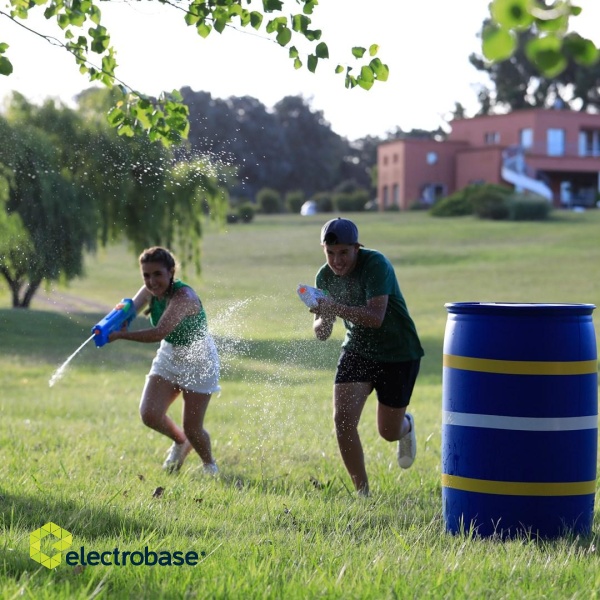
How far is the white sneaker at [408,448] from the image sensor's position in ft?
23.9

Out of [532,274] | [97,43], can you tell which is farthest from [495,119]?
[97,43]

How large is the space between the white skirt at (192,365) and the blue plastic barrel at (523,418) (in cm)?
228

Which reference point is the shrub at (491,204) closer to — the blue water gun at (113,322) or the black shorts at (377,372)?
the blue water gun at (113,322)

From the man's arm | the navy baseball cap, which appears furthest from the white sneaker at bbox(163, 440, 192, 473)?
the navy baseball cap

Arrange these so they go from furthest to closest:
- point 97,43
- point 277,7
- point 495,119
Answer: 1. point 495,119
2. point 97,43
3. point 277,7

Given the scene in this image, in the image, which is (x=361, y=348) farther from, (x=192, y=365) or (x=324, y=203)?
(x=324, y=203)

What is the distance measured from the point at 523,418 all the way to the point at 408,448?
2012 mm

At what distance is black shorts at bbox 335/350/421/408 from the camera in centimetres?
666

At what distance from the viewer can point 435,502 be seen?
654 centimetres

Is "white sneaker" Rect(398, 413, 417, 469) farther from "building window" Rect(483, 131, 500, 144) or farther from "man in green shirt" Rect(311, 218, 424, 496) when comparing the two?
"building window" Rect(483, 131, 500, 144)

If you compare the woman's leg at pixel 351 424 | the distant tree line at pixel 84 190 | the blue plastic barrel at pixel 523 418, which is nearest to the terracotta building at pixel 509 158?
the distant tree line at pixel 84 190

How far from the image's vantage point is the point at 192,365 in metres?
7.43

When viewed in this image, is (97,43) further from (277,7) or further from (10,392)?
(10,392)

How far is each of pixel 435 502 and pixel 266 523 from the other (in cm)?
133
